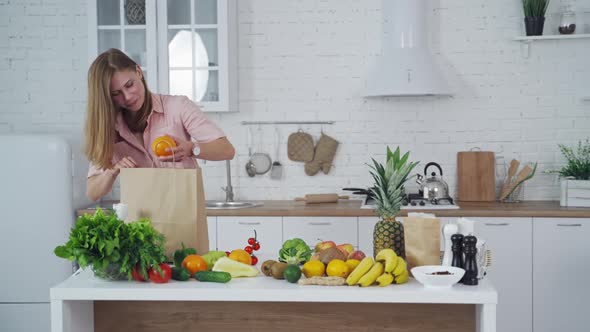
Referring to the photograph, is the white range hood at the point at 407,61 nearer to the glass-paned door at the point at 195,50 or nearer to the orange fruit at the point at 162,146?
the glass-paned door at the point at 195,50

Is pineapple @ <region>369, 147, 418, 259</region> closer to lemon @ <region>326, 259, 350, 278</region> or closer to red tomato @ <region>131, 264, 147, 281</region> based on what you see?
lemon @ <region>326, 259, 350, 278</region>

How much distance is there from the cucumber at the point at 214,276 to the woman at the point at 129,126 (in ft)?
1.63

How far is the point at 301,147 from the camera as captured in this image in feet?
16.9

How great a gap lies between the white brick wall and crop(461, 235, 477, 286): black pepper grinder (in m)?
2.79

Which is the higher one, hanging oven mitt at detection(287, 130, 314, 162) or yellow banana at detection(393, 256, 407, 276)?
hanging oven mitt at detection(287, 130, 314, 162)

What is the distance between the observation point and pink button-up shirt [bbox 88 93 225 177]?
10.1 ft

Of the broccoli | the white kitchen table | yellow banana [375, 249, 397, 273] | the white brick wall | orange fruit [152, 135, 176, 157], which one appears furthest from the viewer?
the white brick wall

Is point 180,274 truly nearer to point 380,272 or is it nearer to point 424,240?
point 380,272

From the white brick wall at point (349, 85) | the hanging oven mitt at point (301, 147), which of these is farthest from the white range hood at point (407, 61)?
the hanging oven mitt at point (301, 147)

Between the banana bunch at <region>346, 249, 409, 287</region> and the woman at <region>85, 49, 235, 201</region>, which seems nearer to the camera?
the banana bunch at <region>346, 249, 409, 287</region>

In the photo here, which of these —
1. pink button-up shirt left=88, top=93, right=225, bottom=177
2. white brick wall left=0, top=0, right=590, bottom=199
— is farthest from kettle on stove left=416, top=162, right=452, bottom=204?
pink button-up shirt left=88, top=93, right=225, bottom=177

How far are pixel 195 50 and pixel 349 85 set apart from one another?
1.13 metres

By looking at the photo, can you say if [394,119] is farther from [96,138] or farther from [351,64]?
[96,138]

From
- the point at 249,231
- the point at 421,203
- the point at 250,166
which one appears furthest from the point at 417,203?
the point at 250,166
